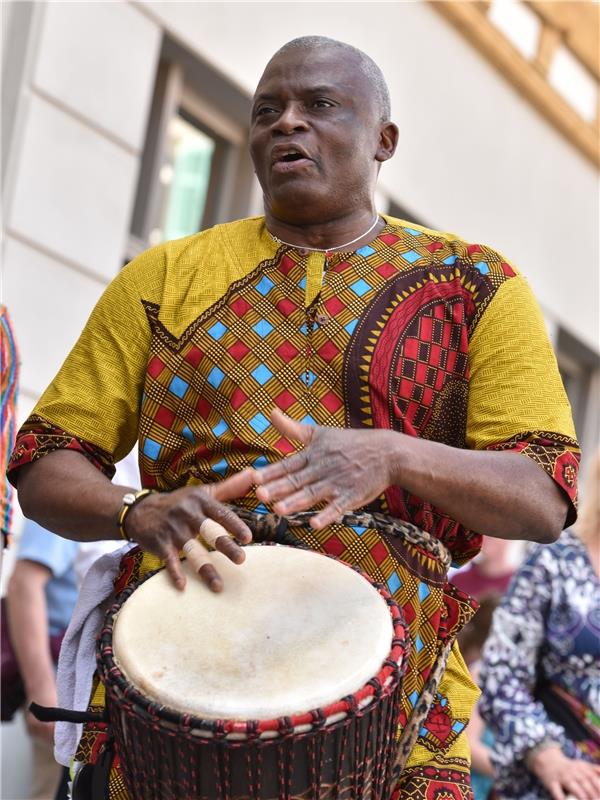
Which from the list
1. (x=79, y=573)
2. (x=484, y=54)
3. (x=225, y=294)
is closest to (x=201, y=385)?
(x=225, y=294)

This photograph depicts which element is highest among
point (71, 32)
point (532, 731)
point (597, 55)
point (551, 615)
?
point (597, 55)

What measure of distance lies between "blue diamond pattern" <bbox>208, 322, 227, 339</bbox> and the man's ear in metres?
0.55

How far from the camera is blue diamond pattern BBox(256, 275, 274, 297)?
293 cm

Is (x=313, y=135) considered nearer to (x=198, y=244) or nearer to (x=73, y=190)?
(x=198, y=244)

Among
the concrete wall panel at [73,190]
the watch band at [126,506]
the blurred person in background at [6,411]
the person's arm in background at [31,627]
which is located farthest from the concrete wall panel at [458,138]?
the watch band at [126,506]

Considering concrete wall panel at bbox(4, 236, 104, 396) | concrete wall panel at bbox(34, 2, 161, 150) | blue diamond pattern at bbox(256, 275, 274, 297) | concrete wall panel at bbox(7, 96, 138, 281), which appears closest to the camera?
blue diamond pattern at bbox(256, 275, 274, 297)

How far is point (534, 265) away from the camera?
10492 mm

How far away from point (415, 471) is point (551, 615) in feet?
8.23

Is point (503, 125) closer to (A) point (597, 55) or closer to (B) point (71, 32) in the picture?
(A) point (597, 55)

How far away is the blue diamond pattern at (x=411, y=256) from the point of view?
2971mm

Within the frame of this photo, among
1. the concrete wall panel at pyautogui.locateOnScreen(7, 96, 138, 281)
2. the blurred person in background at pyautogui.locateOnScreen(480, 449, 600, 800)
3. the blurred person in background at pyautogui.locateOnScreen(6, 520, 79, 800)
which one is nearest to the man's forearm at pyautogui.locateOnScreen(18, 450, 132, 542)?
the blurred person in background at pyautogui.locateOnScreen(6, 520, 79, 800)

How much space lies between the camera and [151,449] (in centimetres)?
287

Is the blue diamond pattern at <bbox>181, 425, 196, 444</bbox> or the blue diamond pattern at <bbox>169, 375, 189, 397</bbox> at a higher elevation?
the blue diamond pattern at <bbox>169, 375, 189, 397</bbox>

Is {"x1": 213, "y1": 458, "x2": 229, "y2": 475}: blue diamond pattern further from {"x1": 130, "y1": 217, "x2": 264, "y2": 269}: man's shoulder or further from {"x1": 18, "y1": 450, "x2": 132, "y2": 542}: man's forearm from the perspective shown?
{"x1": 130, "y1": 217, "x2": 264, "y2": 269}: man's shoulder
